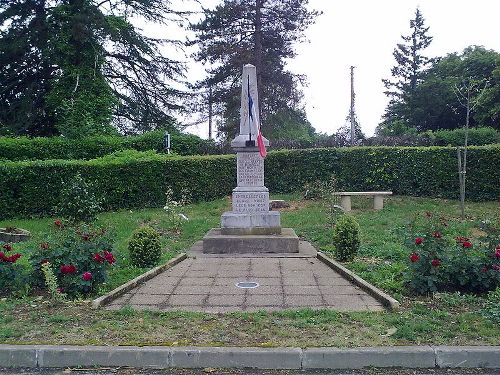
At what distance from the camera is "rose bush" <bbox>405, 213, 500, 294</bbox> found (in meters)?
6.17

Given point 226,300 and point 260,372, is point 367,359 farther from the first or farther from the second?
point 226,300

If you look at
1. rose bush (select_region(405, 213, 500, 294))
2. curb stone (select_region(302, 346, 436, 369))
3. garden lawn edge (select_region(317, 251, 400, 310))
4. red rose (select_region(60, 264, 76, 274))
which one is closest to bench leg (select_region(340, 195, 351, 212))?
garden lawn edge (select_region(317, 251, 400, 310))

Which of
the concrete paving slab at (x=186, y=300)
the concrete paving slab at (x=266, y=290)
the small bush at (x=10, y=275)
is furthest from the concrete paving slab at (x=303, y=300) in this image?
the small bush at (x=10, y=275)

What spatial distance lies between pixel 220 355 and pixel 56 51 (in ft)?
78.5

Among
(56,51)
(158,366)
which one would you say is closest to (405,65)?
(56,51)

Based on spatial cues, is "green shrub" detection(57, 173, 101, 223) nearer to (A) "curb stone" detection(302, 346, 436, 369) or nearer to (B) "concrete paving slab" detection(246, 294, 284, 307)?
(B) "concrete paving slab" detection(246, 294, 284, 307)

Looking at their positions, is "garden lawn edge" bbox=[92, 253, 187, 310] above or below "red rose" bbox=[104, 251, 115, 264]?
below

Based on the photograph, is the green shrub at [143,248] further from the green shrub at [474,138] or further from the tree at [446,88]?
the tree at [446,88]

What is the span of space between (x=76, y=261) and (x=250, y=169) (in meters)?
5.71

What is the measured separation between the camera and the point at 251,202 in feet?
36.8

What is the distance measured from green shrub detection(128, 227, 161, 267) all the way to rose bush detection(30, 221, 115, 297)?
1.63 m

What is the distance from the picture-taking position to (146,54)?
93.1 ft

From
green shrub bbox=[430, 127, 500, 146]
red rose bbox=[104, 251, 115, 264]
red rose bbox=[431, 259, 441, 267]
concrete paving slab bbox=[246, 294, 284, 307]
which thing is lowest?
concrete paving slab bbox=[246, 294, 284, 307]

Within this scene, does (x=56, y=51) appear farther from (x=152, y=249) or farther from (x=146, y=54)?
(x=152, y=249)
